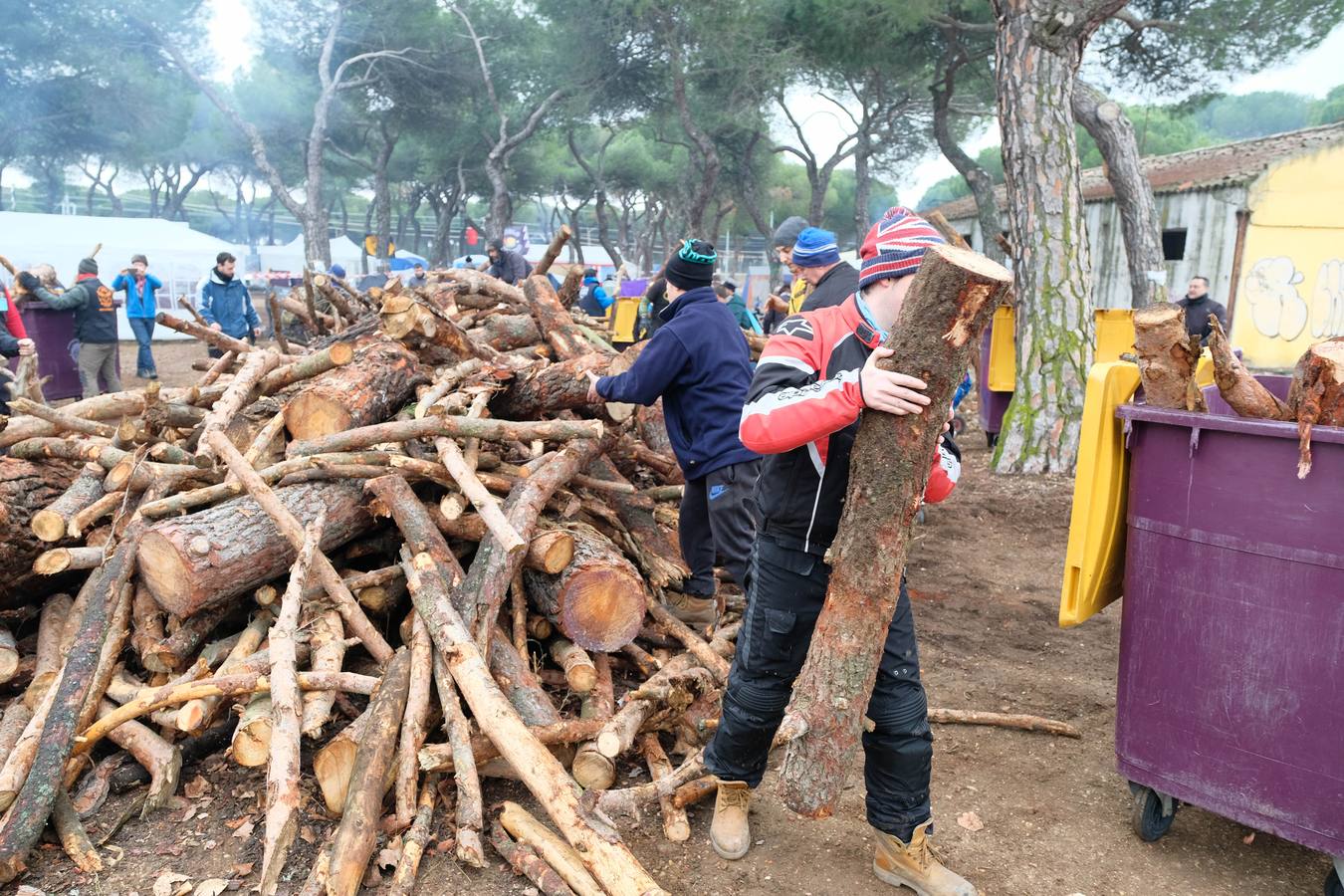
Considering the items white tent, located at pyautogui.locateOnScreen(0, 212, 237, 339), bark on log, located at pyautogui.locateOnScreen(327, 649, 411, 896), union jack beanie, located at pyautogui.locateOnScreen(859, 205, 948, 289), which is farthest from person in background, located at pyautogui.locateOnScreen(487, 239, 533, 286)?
white tent, located at pyautogui.locateOnScreen(0, 212, 237, 339)

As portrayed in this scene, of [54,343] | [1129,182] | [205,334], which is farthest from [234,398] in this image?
[1129,182]

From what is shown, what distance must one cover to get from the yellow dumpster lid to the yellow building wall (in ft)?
59.0

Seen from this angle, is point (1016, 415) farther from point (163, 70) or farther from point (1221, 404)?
point (163, 70)

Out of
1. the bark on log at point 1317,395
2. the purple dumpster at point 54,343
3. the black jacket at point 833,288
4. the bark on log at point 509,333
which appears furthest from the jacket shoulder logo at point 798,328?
the purple dumpster at point 54,343

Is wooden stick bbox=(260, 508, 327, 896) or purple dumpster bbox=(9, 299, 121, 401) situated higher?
purple dumpster bbox=(9, 299, 121, 401)

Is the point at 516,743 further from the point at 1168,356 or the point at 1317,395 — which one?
the point at 1317,395

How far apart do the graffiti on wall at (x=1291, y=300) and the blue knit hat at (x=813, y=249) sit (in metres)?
16.9

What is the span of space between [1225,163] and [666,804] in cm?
2223

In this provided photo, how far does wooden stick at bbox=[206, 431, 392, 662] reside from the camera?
356 centimetres

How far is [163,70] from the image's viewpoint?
29.4 m

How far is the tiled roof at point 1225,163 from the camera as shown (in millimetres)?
18156

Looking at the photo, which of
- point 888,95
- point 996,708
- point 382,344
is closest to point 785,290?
point 382,344

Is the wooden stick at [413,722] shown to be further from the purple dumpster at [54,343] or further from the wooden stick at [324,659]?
the purple dumpster at [54,343]

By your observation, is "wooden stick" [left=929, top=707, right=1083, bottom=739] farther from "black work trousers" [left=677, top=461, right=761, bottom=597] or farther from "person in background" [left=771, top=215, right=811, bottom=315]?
"person in background" [left=771, top=215, right=811, bottom=315]
